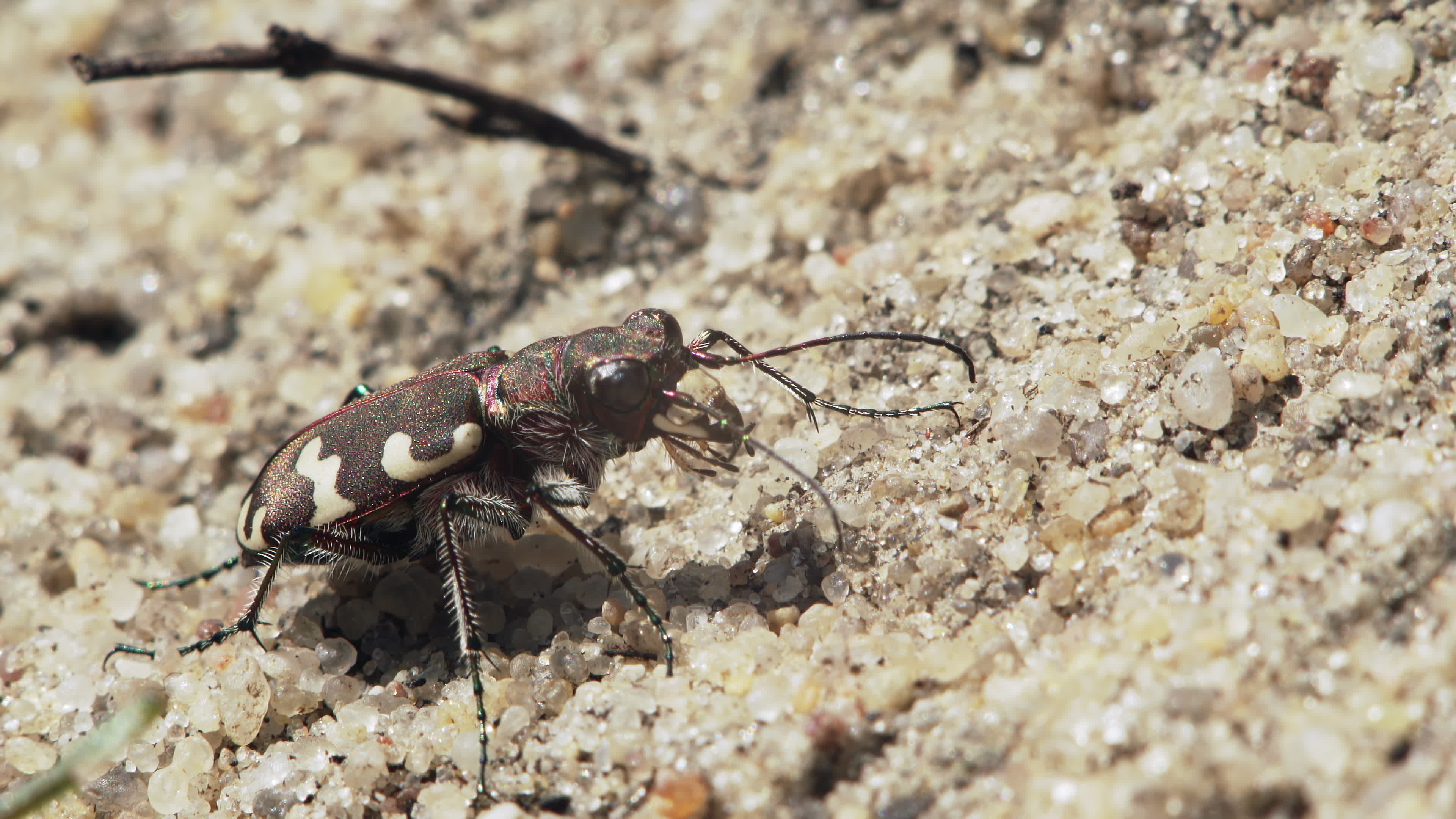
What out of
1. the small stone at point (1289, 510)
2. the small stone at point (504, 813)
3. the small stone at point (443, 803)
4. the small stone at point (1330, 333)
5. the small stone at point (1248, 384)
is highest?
the small stone at point (1330, 333)

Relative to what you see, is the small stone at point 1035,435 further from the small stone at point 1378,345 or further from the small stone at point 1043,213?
the small stone at point 1043,213

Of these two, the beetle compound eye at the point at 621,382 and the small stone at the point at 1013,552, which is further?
the beetle compound eye at the point at 621,382

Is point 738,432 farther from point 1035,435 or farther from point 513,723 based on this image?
point 513,723

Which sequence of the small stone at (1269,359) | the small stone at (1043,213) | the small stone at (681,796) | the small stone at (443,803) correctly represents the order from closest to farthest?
the small stone at (681,796)
the small stone at (443,803)
the small stone at (1269,359)
the small stone at (1043,213)

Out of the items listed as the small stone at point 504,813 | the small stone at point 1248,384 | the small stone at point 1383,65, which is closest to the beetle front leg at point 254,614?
the small stone at point 504,813

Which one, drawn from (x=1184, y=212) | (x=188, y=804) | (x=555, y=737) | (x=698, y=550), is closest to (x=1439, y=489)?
(x=1184, y=212)

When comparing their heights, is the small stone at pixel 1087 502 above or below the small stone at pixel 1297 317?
below
